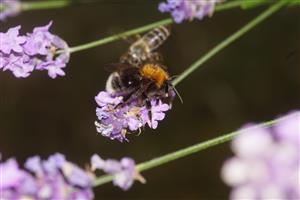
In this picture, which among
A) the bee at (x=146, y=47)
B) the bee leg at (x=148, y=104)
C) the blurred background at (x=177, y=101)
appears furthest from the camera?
the blurred background at (x=177, y=101)

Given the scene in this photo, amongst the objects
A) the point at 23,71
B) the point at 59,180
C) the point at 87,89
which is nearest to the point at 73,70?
the point at 87,89

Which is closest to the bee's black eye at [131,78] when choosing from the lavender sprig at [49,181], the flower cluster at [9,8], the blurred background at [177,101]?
the flower cluster at [9,8]

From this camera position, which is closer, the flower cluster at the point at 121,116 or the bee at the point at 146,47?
the flower cluster at the point at 121,116

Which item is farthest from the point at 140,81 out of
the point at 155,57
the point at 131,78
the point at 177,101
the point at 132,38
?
the point at 177,101

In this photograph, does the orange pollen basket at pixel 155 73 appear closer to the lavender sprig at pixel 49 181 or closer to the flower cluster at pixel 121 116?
the flower cluster at pixel 121 116

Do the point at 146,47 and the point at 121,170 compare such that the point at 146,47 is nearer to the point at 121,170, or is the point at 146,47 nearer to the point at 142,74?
the point at 142,74

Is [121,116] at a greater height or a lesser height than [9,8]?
lesser
